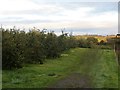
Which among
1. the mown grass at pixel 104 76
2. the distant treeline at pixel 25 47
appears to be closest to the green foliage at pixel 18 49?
the distant treeline at pixel 25 47

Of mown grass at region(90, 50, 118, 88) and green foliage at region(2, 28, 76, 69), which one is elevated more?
green foliage at region(2, 28, 76, 69)

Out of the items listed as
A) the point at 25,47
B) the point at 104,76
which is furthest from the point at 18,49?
the point at 104,76

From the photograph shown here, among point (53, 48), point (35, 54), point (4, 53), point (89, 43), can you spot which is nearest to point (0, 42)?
point (4, 53)

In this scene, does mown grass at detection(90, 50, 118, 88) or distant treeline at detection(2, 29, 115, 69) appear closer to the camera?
mown grass at detection(90, 50, 118, 88)

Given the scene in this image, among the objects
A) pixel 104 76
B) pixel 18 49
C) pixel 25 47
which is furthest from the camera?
pixel 25 47

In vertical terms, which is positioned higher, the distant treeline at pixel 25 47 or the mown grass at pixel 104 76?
the distant treeline at pixel 25 47

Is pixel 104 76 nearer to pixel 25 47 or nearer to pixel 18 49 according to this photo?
pixel 18 49

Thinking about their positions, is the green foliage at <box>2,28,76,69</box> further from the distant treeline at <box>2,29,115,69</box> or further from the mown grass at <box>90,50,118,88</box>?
the mown grass at <box>90,50,118,88</box>

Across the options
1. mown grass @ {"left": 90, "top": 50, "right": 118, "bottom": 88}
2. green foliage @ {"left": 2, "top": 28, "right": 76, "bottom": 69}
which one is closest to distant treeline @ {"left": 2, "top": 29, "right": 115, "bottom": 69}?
green foliage @ {"left": 2, "top": 28, "right": 76, "bottom": 69}

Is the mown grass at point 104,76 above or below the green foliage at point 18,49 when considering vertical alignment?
below

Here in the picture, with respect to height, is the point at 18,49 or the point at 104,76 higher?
the point at 18,49

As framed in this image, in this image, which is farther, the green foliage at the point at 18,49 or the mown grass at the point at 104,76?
the green foliage at the point at 18,49

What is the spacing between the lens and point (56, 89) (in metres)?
13.2

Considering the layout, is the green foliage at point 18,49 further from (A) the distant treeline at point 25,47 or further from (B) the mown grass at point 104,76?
(B) the mown grass at point 104,76
